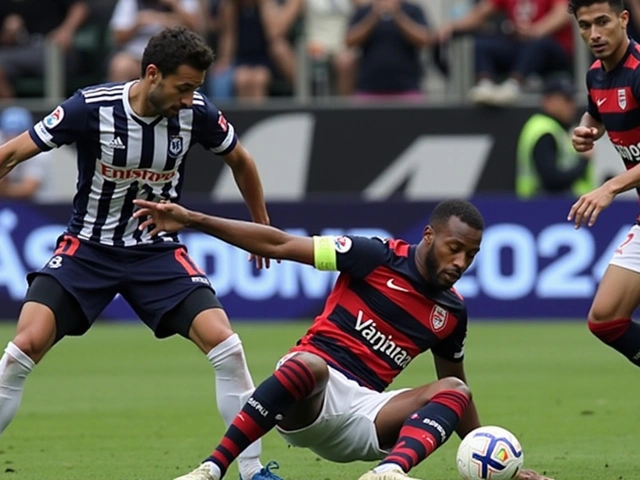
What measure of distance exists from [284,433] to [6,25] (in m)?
12.0

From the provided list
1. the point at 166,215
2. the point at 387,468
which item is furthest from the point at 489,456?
the point at 166,215

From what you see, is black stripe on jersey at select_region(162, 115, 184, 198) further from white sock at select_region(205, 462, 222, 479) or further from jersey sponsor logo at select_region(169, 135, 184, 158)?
white sock at select_region(205, 462, 222, 479)

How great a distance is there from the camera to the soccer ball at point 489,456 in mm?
6105

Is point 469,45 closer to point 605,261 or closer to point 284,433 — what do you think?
point 605,261

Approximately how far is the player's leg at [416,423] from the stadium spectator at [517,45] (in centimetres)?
986

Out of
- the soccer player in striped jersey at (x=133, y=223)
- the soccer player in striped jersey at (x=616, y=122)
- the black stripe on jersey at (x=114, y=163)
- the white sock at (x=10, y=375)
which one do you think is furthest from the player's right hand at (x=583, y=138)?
the white sock at (x=10, y=375)

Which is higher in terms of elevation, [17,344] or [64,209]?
[17,344]

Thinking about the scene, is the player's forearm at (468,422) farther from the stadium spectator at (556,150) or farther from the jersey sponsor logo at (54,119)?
the stadium spectator at (556,150)

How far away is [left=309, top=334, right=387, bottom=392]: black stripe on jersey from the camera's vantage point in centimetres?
650

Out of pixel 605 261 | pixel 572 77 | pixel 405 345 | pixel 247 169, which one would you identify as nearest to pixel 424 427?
pixel 405 345

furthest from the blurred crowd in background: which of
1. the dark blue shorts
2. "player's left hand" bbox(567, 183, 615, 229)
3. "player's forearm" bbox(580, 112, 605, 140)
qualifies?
"player's left hand" bbox(567, 183, 615, 229)

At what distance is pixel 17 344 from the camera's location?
6.76 m

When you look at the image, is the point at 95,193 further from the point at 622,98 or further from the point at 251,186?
the point at 622,98

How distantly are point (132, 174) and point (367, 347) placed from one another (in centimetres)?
154
